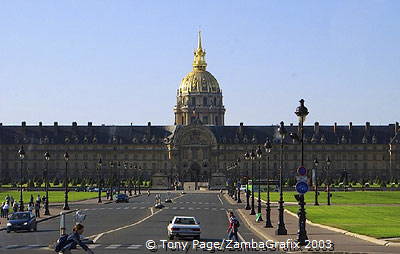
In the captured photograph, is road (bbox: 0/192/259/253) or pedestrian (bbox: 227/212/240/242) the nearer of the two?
road (bbox: 0/192/259/253)

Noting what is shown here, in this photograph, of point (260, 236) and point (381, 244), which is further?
point (260, 236)

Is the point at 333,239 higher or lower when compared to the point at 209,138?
lower

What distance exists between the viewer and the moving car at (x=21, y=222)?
42.7 meters

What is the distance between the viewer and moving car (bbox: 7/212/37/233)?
42.7m

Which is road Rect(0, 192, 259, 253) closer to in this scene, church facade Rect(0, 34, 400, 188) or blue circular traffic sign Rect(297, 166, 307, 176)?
blue circular traffic sign Rect(297, 166, 307, 176)

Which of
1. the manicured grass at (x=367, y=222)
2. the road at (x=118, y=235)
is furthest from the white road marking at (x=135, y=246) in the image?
the manicured grass at (x=367, y=222)

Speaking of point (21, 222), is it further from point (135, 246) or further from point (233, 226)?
point (233, 226)

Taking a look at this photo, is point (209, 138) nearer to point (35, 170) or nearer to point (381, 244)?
point (35, 170)

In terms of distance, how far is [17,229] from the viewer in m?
42.8

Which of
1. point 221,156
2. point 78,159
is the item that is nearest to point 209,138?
point 221,156

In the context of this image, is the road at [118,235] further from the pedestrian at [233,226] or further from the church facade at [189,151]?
the church facade at [189,151]

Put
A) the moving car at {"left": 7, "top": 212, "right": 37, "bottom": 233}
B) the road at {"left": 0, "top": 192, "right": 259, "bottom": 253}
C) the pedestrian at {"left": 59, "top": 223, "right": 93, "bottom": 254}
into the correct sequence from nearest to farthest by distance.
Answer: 1. the pedestrian at {"left": 59, "top": 223, "right": 93, "bottom": 254}
2. the road at {"left": 0, "top": 192, "right": 259, "bottom": 253}
3. the moving car at {"left": 7, "top": 212, "right": 37, "bottom": 233}

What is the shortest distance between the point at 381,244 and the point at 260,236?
8.30 meters

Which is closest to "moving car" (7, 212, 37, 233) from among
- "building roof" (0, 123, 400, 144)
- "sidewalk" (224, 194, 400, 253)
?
"sidewalk" (224, 194, 400, 253)
